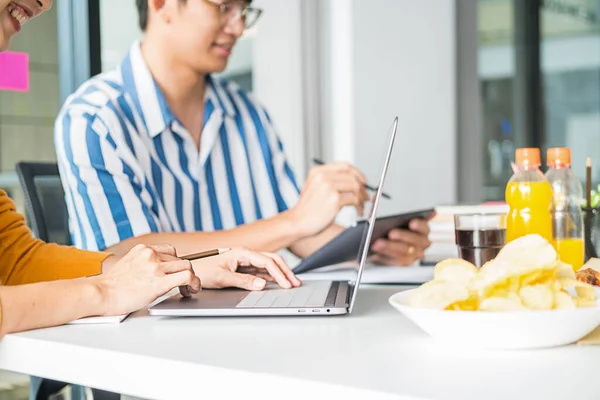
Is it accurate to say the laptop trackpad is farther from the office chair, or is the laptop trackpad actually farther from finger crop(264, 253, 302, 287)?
the office chair

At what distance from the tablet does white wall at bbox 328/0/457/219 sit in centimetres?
158

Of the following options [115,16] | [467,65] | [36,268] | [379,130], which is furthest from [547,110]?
[36,268]

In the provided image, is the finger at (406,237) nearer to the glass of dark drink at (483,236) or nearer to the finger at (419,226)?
the finger at (419,226)

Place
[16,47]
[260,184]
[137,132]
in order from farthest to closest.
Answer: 1. [16,47]
2. [260,184]
3. [137,132]

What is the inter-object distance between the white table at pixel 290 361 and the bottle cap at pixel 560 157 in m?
0.39

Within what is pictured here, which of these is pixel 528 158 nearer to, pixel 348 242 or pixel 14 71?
pixel 348 242

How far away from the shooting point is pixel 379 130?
3219 mm

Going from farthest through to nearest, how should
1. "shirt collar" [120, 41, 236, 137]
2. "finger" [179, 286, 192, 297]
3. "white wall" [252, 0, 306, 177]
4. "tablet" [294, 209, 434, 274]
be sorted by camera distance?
"white wall" [252, 0, 306, 177] < "shirt collar" [120, 41, 236, 137] < "tablet" [294, 209, 434, 274] < "finger" [179, 286, 192, 297]

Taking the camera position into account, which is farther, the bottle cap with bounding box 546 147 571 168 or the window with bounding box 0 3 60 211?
the window with bounding box 0 3 60 211

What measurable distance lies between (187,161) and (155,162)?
0.11 metres

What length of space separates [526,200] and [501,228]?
2.2 inches

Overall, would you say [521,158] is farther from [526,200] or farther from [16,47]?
[16,47]

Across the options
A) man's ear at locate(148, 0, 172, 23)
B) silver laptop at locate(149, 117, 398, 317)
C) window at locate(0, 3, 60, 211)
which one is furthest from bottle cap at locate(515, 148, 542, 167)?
window at locate(0, 3, 60, 211)

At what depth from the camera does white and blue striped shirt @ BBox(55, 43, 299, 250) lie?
158 cm
